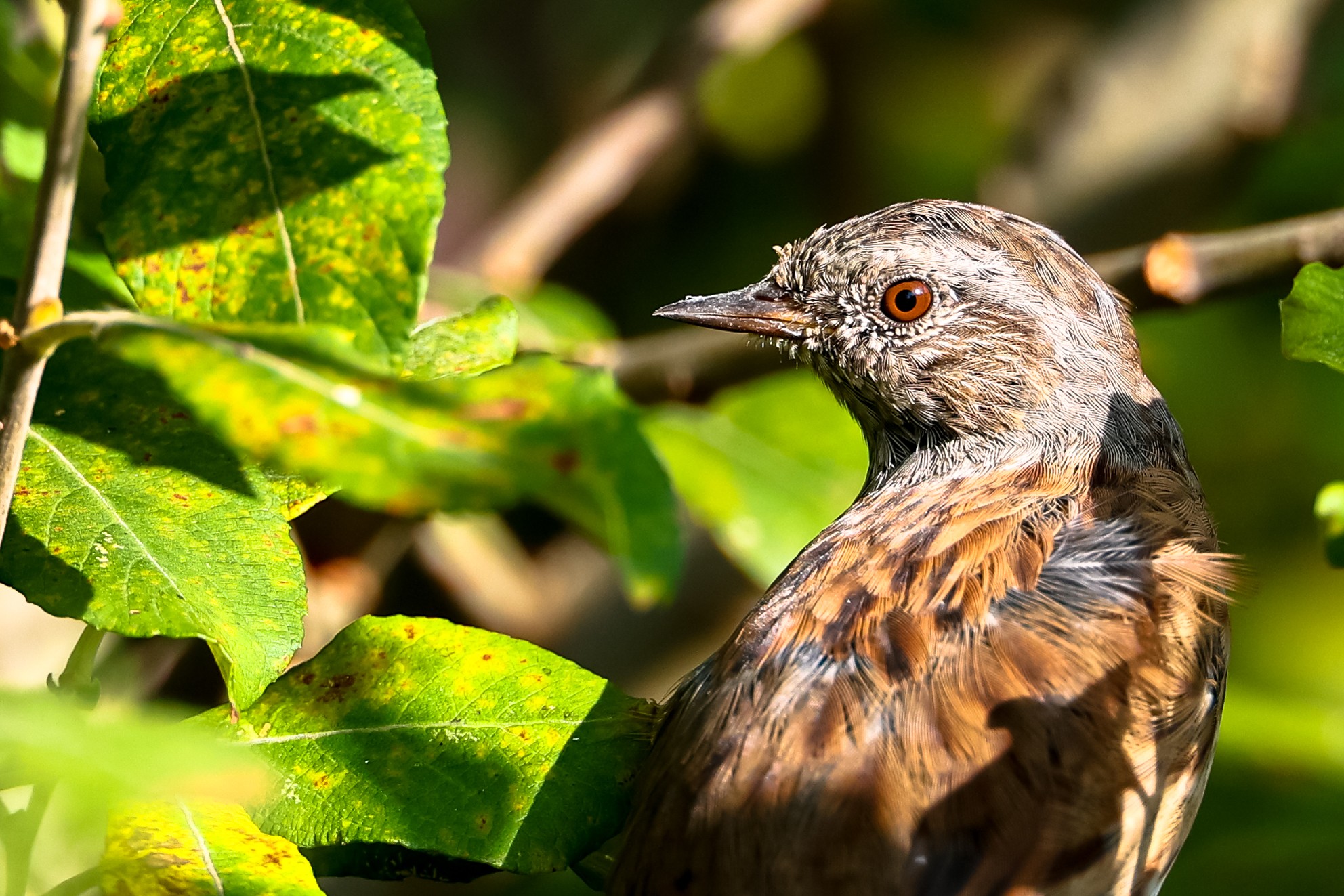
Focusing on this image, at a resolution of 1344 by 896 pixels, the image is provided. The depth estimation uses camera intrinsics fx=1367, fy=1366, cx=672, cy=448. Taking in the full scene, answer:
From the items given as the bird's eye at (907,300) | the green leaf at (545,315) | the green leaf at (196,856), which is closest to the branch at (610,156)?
the green leaf at (545,315)

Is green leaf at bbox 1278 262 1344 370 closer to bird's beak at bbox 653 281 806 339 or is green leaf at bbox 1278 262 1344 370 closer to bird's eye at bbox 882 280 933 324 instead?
bird's eye at bbox 882 280 933 324

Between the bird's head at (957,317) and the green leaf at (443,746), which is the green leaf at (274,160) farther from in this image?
the bird's head at (957,317)

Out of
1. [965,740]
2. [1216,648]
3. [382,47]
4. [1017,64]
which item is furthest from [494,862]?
[1017,64]

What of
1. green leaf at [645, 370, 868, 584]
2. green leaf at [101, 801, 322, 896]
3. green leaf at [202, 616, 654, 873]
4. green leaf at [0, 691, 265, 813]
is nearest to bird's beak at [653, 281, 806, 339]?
green leaf at [645, 370, 868, 584]

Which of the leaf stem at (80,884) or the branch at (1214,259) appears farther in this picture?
the branch at (1214,259)

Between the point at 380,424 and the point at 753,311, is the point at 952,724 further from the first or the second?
the point at 753,311

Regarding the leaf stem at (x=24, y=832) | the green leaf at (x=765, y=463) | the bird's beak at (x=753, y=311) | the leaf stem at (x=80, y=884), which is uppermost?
the bird's beak at (x=753, y=311)
